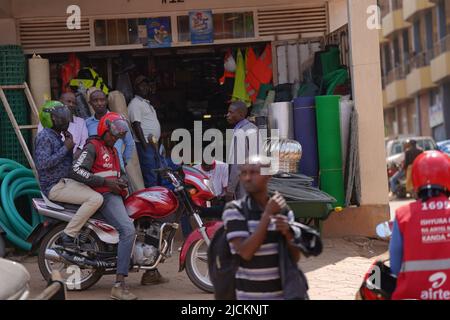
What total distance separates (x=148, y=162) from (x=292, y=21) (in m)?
3.50

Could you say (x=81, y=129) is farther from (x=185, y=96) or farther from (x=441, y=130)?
(x=441, y=130)

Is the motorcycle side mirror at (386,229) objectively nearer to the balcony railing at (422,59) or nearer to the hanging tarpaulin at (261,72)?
the hanging tarpaulin at (261,72)

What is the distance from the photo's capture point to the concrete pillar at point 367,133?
9875 millimetres

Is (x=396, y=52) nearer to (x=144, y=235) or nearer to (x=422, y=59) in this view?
(x=422, y=59)

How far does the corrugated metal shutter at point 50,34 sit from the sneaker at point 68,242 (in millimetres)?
4957

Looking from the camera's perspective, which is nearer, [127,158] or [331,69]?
[127,158]

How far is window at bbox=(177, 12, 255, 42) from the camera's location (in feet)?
38.2

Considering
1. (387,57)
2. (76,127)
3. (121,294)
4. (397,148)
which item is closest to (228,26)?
(76,127)

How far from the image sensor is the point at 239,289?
4.28 meters

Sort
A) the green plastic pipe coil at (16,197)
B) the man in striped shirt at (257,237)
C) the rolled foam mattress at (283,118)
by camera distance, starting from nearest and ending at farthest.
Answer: the man in striped shirt at (257,237), the green plastic pipe coil at (16,197), the rolled foam mattress at (283,118)

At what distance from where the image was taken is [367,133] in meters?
9.88

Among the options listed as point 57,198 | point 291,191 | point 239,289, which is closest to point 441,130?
point 291,191

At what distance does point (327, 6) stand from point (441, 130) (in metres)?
26.3

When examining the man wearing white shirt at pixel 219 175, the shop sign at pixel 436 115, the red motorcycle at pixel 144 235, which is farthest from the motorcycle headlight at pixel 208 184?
the shop sign at pixel 436 115
